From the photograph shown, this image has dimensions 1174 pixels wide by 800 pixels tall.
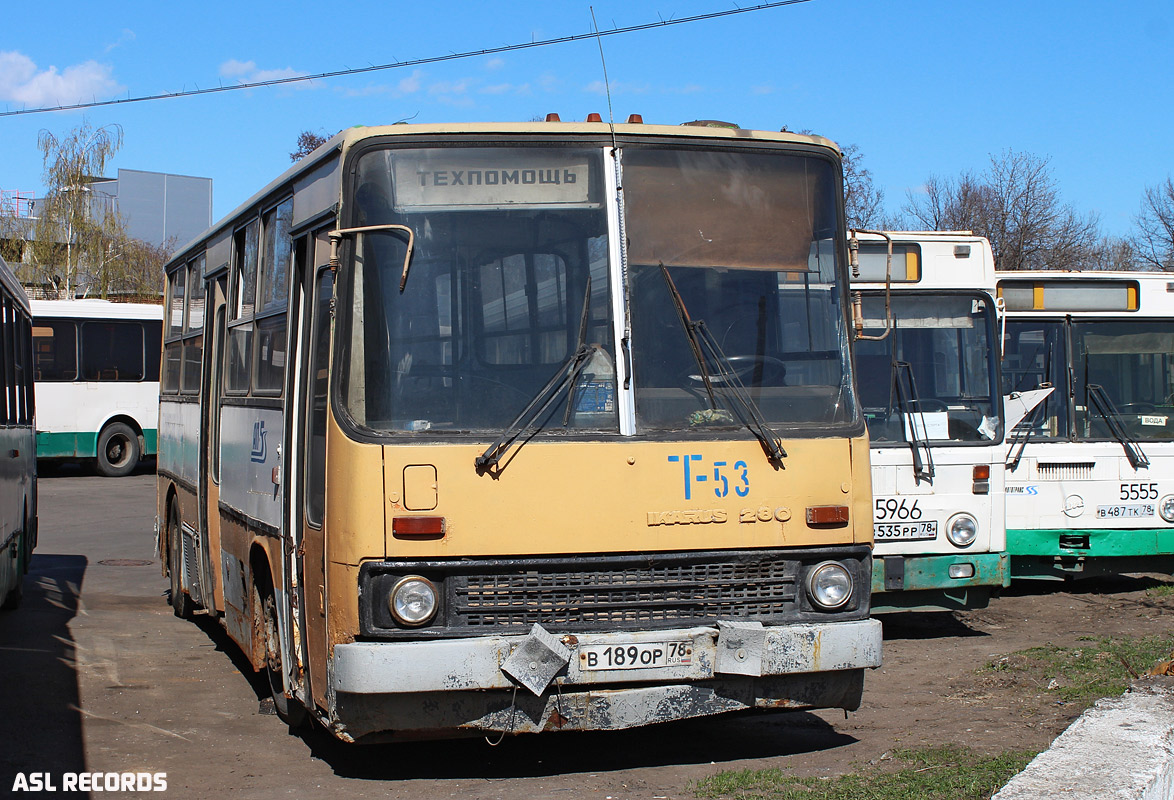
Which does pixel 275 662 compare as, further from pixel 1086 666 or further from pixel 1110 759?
pixel 1086 666

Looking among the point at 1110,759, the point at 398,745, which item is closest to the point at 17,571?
the point at 398,745

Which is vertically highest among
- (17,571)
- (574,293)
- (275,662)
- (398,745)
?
(574,293)

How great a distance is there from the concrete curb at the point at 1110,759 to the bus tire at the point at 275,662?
3672mm

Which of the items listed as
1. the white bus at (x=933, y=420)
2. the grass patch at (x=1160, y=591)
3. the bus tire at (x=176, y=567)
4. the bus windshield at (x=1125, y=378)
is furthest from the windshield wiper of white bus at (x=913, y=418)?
the bus tire at (x=176, y=567)

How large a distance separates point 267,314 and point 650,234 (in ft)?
8.14

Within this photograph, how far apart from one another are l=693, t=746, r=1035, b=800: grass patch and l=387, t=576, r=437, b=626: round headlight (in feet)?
4.87

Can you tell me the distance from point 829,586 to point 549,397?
5.02 ft

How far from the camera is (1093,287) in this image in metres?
11.0

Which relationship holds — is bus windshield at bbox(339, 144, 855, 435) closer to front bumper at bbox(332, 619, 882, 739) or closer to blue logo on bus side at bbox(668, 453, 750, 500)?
blue logo on bus side at bbox(668, 453, 750, 500)

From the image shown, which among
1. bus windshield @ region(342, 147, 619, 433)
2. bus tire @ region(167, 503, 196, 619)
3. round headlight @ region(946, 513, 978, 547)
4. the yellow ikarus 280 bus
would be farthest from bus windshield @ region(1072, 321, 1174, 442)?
bus tire @ region(167, 503, 196, 619)

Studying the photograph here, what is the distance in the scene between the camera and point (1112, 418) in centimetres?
1075

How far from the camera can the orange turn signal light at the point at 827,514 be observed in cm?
550

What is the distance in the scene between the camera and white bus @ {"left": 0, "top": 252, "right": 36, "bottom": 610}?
9.49 meters

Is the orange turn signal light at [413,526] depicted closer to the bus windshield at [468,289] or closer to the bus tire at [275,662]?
the bus windshield at [468,289]
